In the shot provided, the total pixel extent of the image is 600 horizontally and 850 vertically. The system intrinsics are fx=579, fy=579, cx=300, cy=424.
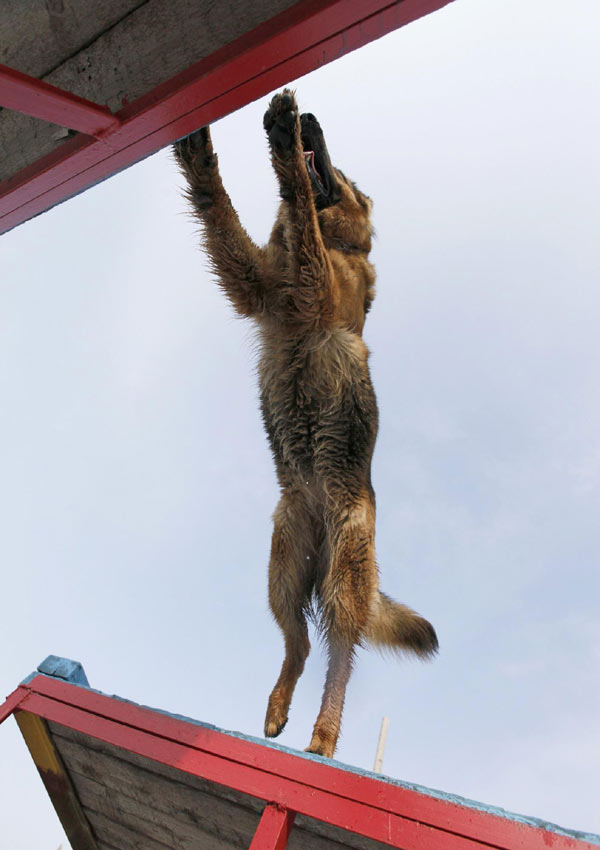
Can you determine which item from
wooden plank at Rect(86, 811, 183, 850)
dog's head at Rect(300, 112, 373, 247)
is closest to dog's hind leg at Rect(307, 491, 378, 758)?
wooden plank at Rect(86, 811, 183, 850)

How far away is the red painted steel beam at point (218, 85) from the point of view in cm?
128

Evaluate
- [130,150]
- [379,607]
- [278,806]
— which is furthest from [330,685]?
[130,150]

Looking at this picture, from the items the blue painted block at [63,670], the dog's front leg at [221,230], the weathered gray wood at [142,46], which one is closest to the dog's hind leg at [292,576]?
the dog's front leg at [221,230]

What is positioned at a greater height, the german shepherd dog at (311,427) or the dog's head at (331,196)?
the dog's head at (331,196)

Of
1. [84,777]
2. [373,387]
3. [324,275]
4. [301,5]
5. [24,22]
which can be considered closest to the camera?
[301,5]

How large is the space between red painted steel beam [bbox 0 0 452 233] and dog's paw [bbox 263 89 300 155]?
1980 mm

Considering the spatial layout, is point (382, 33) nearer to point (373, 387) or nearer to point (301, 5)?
Answer: point (301, 5)

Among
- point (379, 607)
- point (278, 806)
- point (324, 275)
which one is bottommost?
point (278, 806)

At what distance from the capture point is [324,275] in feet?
13.9

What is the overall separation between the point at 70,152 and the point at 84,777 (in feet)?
9.06

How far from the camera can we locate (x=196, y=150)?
362cm

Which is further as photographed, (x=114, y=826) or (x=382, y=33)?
(x=114, y=826)

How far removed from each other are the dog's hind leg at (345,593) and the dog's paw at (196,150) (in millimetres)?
2544

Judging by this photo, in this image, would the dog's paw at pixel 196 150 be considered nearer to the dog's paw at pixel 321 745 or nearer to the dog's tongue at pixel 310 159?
the dog's tongue at pixel 310 159
